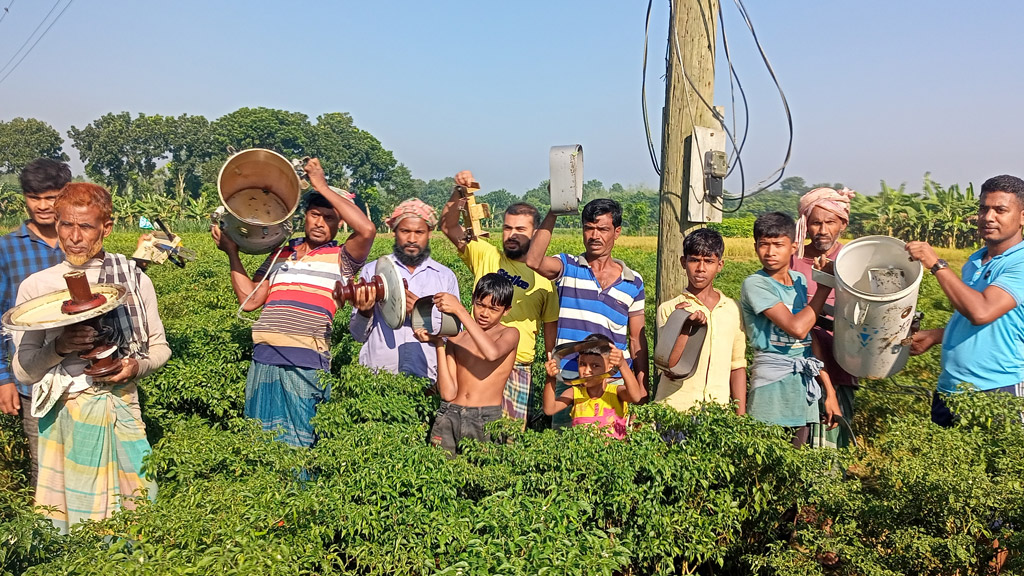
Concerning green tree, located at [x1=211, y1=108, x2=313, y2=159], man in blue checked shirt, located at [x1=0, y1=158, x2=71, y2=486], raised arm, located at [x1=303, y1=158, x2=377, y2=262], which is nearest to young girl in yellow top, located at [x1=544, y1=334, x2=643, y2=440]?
raised arm, located at [x1=303, y1=158, x2=377, y2=262]

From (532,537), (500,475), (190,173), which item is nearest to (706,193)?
(500,475)

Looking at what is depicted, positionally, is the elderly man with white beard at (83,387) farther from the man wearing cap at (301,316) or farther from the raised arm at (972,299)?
the raised arm at (972,299)

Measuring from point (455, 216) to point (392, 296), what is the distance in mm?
800

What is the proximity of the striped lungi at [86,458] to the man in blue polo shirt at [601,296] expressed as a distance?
2.34m

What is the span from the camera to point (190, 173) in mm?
77812

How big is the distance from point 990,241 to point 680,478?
2.18 m

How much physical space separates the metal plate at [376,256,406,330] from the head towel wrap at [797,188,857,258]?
2.40 m

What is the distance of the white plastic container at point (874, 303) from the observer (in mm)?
3740

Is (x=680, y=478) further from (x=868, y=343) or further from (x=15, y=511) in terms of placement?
(x=15, y=511)

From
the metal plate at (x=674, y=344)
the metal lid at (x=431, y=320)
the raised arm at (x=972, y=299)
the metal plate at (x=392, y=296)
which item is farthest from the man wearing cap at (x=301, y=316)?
the raised arm at (x=972, y=299)

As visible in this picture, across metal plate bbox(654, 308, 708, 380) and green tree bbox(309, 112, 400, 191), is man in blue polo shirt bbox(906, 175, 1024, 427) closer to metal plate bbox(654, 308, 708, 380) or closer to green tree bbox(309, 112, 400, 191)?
metal plate bbox(654, 308, 708, 380)

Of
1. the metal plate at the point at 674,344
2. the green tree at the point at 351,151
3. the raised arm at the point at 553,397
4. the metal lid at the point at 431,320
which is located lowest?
the raised arm at the point at 553,397

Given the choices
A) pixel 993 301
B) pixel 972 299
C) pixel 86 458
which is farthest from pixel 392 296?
pixel 993 301

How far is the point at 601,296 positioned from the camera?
4.50 meters
